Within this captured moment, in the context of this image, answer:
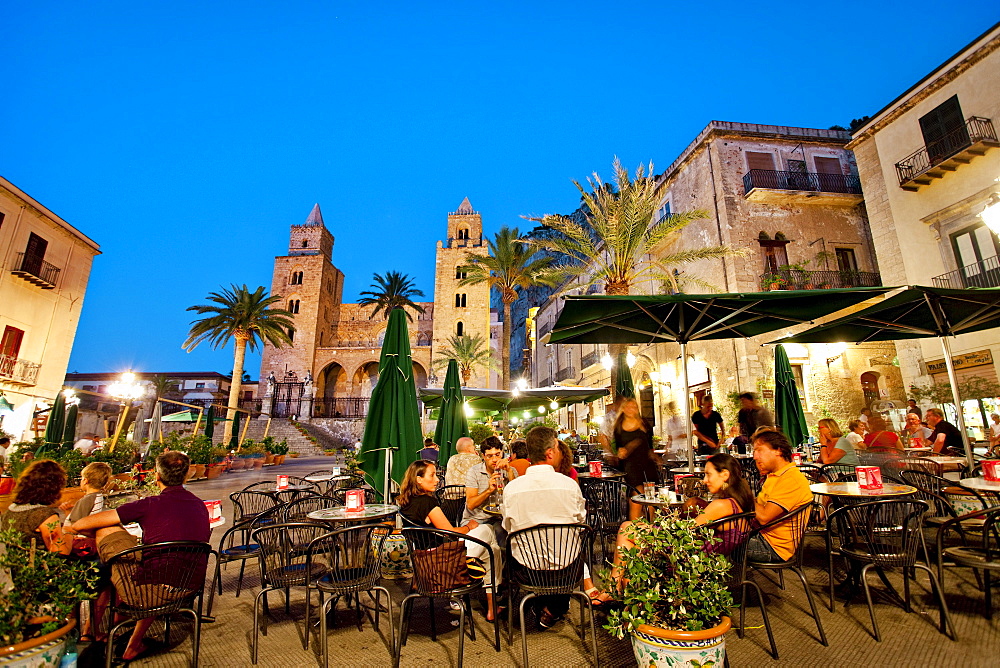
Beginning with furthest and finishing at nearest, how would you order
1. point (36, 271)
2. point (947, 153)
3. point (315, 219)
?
point (315, 219), point (36, 271), point (947, 153)

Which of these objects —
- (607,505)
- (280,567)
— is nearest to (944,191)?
(607,505)

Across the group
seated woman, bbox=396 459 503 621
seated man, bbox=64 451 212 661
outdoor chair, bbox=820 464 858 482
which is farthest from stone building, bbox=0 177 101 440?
outdoor chair, bbox=820 464 858 482

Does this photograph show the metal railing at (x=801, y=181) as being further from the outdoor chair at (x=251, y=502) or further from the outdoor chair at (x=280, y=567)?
the outdoor chair at (x=280, y=567)

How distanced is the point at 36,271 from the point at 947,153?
30.4 metres

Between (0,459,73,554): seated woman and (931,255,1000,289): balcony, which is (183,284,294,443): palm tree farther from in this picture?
(931,255,1000,289): balcony

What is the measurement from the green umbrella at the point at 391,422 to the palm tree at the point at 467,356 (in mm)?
27735

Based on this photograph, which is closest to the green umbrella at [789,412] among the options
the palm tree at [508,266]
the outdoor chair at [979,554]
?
the outdoor chair at [979,554]

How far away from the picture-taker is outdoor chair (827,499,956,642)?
3.24 m

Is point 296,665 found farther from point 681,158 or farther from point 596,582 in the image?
point 681,158

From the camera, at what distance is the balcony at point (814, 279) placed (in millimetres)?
16250

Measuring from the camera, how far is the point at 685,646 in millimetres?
2430

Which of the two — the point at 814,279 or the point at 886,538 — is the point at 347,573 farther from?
the point at 814,279

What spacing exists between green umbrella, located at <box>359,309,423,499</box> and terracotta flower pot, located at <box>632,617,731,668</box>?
3093mm

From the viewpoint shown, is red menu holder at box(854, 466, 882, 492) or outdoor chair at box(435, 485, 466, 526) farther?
outdoor chair at box(435, 485, 466, 526)
